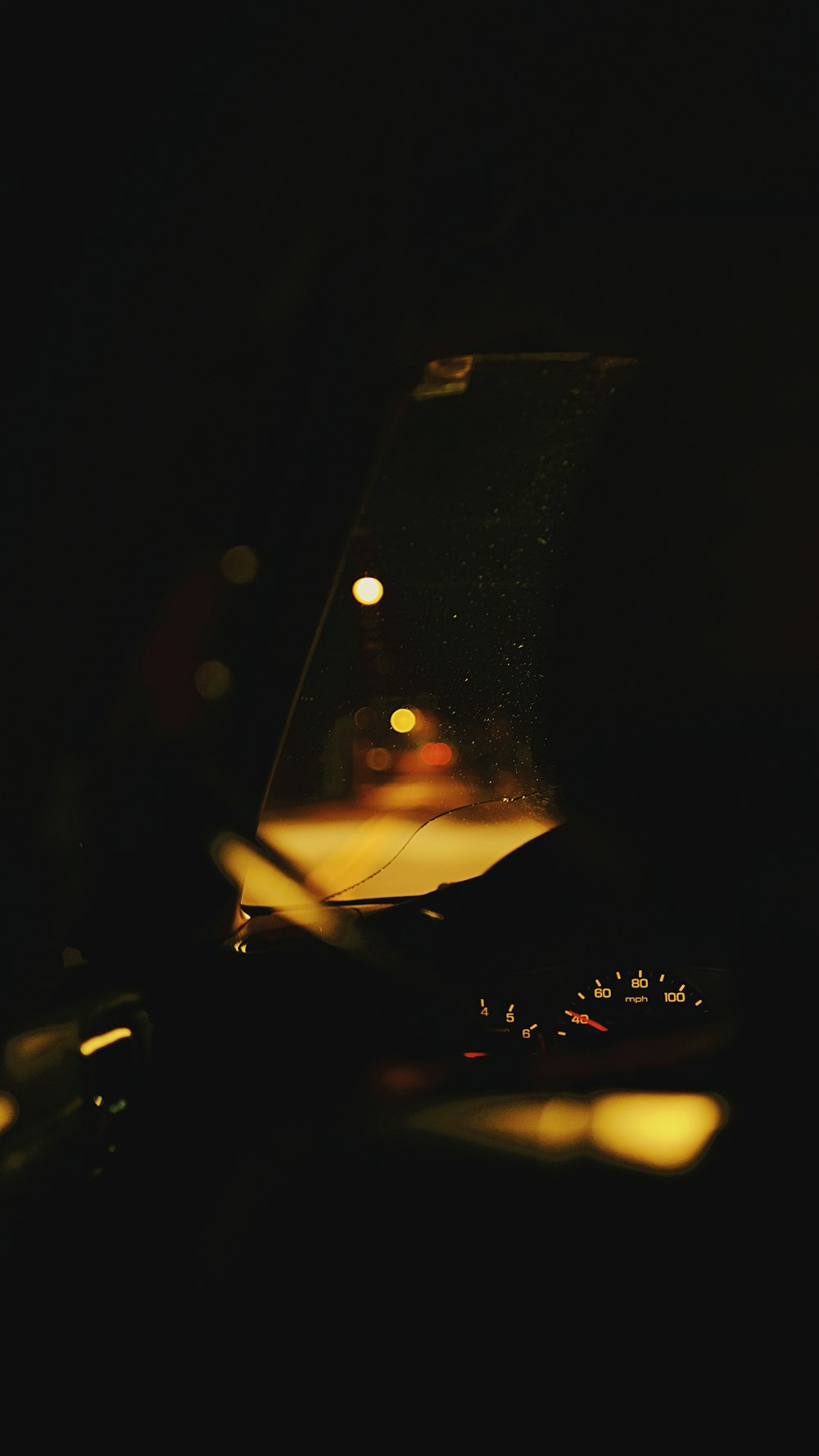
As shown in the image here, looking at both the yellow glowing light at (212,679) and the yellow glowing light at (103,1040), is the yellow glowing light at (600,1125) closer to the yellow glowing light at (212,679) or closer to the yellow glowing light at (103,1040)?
the yellow glowing light at (103,1040)

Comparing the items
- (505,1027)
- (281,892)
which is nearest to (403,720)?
(281,892)

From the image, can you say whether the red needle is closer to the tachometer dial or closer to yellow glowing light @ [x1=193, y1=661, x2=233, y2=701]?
the tachometer dial

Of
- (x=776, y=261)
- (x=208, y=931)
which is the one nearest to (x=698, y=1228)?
(x=208, y=931)

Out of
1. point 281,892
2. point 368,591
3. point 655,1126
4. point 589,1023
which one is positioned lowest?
point 655,1126

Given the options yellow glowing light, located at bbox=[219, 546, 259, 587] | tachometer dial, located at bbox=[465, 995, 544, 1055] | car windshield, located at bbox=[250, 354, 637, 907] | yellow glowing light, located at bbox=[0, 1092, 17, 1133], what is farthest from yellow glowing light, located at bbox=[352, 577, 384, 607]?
yellow glowing light, located at bbox=[0, 1092, 17, 1133]

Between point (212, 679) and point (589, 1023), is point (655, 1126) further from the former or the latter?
point (212, 679)
